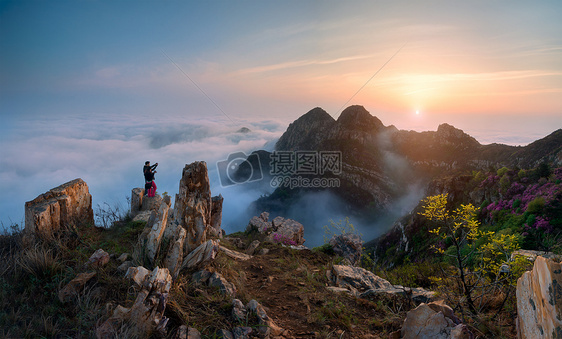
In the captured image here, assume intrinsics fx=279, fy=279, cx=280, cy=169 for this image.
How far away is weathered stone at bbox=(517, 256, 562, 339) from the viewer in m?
3.12

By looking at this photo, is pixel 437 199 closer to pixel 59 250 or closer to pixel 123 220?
pixel 59 250

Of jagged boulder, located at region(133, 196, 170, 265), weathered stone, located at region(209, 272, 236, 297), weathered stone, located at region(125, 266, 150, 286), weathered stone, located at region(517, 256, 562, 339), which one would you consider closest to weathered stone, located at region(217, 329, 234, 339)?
weathered stone, located at region(209, 272, 236, 297)

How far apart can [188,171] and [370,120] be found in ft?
241

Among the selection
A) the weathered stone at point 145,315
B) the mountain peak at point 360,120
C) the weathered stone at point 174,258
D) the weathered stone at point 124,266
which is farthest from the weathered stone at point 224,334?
the mountain peak at point 360,120

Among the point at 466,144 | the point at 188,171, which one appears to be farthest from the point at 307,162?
the point at 188,171

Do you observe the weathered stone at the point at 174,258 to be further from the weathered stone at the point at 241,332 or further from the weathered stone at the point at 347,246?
the weathered stone at the point at 347,246

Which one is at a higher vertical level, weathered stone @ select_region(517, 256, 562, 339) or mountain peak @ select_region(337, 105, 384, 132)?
mountain peak @ select_region(337, 105, 384, 132)

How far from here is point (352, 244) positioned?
44.8ft

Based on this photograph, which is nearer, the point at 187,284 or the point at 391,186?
the point at 187,284

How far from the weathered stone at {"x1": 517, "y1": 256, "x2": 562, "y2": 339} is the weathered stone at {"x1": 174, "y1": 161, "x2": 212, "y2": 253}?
6722mm

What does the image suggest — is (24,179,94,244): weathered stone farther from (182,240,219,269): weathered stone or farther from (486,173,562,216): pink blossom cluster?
(486,173,562,216): pink blossom cluster

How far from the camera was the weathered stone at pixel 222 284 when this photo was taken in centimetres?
602

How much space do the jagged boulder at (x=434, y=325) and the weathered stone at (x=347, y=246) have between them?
848cm

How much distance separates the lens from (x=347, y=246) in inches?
534
